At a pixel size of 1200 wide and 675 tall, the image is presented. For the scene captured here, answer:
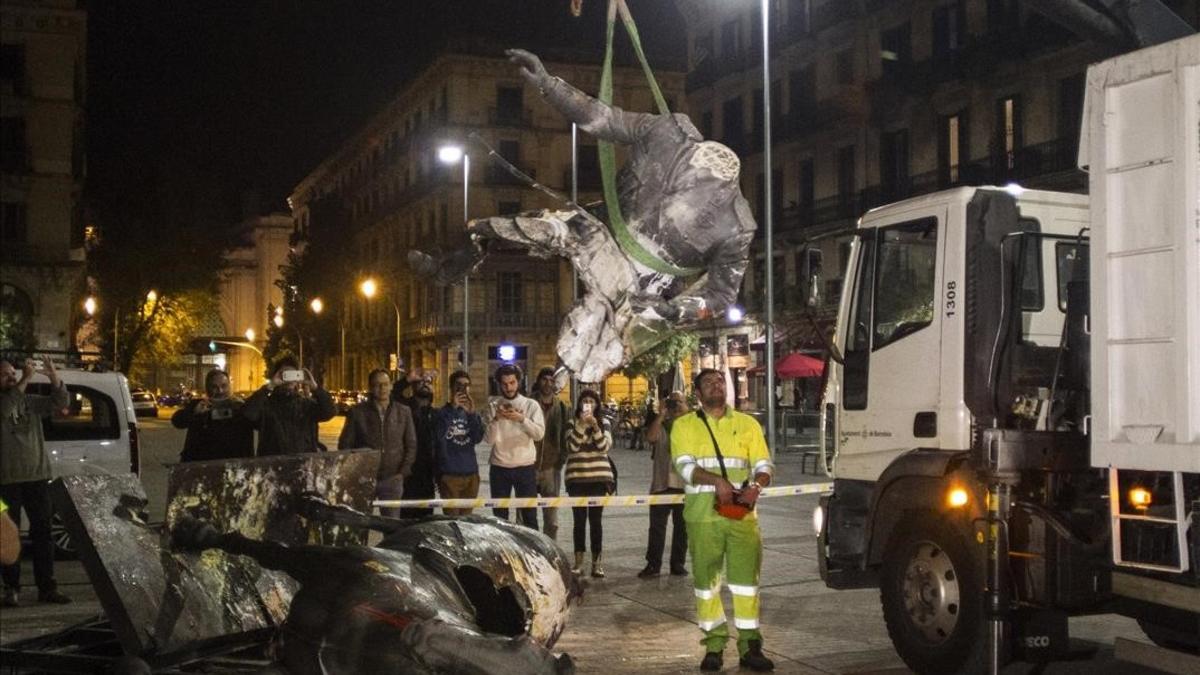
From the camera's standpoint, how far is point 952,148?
133 ft

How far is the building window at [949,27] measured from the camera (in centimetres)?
3991

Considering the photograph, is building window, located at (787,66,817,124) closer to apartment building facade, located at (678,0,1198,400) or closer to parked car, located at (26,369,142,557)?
apartment building facade, located at (678,0,1198,400)

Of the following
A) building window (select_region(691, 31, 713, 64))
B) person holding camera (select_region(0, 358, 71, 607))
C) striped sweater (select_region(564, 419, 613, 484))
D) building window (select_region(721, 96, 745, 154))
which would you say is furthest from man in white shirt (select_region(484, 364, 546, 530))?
building window (select_region(691, 31, 713, 64))

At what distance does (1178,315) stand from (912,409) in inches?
90.1

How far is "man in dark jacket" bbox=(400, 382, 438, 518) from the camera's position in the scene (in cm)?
1138

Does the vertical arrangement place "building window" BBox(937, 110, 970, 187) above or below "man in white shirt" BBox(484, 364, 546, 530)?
above

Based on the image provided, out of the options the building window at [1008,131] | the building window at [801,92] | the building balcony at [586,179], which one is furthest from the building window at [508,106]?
the building window at [1008,131]

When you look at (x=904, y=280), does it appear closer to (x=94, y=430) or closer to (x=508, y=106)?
(x=94, y=430)

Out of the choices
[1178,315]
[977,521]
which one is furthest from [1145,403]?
[977,521]

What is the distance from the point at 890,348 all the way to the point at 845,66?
39432 millimetres

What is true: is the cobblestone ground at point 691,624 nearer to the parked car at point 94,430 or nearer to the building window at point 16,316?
the parked car at point 94,430

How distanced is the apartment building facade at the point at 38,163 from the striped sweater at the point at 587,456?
44026mm

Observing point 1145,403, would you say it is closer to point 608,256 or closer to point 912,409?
point 912,409

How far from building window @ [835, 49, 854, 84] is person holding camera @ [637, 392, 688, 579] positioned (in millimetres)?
35192
